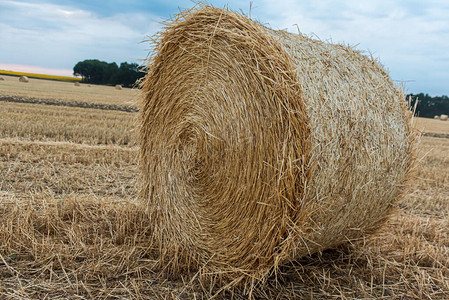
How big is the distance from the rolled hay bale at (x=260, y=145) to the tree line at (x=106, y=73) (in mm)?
43168

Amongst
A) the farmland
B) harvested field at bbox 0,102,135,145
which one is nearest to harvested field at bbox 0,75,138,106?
harvested field at bbox 0,102,135,145

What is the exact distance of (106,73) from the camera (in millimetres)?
52938

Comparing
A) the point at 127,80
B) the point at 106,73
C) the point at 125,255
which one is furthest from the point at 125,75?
the point at 125,255

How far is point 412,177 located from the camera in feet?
12.6

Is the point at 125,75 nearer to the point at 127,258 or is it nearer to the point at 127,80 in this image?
the point at 127,80

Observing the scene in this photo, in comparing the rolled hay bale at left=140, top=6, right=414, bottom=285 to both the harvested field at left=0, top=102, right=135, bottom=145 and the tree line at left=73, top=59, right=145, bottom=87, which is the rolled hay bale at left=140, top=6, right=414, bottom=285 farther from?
the tree line at left=73, top=59, right=145, bottom=87

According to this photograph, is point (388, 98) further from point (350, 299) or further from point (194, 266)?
point (194, 266)

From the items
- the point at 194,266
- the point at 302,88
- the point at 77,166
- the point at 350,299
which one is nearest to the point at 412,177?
the point at 350,299

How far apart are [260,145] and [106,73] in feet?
174

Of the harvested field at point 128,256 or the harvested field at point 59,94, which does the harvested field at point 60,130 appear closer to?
the harvested field at point 59,94

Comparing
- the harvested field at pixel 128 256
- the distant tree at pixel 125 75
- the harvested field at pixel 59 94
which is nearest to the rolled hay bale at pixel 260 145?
the harvested field at pixel 128 256

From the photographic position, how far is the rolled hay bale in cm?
284

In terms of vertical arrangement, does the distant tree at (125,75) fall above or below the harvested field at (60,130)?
above

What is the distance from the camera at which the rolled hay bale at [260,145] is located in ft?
9.32
